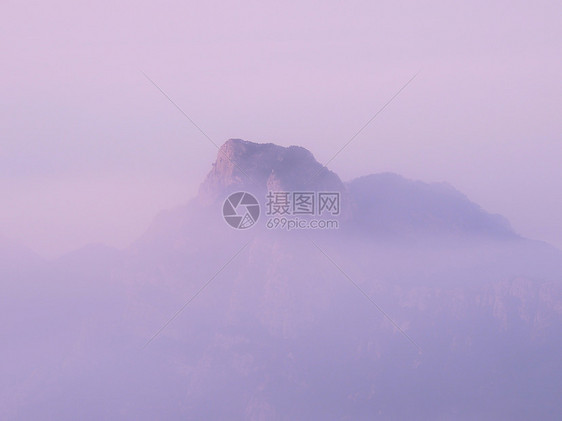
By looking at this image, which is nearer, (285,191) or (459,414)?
(285,191)

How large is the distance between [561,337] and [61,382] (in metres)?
45.9

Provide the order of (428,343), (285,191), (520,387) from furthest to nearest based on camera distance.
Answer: (428,343), (520,387), (285,191)

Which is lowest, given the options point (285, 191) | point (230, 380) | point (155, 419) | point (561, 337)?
point (155, 419)

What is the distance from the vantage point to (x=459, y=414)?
53.5 metres

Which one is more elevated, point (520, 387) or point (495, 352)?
point (495, 352)

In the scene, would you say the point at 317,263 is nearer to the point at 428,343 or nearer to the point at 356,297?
the point at 356,297

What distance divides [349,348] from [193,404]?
1501 centimetres

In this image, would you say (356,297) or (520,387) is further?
(356,297)

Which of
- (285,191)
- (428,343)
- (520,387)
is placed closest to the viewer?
(285,191)

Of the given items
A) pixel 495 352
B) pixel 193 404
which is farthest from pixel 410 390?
pixel 193 404

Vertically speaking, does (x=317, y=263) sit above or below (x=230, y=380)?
above

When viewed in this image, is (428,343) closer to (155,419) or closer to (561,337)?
(561,337)

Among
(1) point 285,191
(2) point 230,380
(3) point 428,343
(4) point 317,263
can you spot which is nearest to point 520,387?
(3) point 428,343

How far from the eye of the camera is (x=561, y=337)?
55250 millimetres
